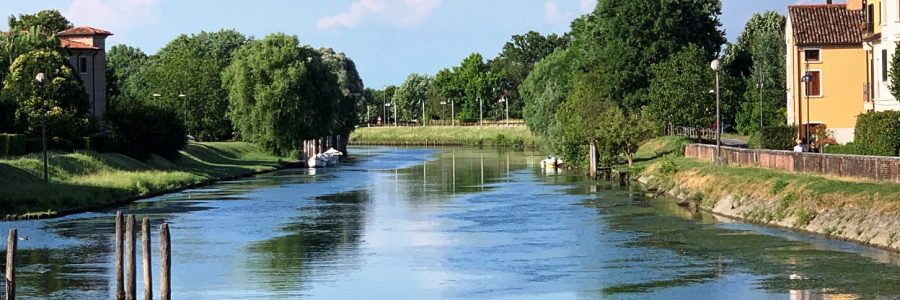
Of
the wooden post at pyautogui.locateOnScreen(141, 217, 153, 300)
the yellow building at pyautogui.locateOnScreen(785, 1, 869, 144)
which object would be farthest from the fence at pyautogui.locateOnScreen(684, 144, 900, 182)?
the wooden post at pyautogui.locateOnScreen(141, 217, 153, 300)

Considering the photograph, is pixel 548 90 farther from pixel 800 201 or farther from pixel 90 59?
pixel 800 201

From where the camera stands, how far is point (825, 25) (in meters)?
83.6

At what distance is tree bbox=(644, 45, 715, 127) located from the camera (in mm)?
95062

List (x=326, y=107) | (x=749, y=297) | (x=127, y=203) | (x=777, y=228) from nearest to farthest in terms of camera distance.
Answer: (x=749, y=297) → (x=777, y=228) → (x=127, y=203) → (x=326, y=107)

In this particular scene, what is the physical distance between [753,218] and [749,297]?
1940 cm

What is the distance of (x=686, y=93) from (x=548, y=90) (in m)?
29.8

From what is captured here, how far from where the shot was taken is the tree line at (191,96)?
93625 mm

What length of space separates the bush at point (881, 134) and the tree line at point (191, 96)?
117 ft

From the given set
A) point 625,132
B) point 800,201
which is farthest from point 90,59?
point 800,201

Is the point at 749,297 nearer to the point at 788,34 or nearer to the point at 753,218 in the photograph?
the point at 753,218

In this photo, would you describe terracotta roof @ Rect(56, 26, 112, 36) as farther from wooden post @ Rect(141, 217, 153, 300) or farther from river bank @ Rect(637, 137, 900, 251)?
wooden post @ Rect(141, 217, 153, 300)

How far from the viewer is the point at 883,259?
3994 centimetres

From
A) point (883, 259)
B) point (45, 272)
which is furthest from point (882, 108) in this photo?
point (45, 272)

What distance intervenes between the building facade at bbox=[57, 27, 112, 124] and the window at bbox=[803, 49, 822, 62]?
57.9 metres
